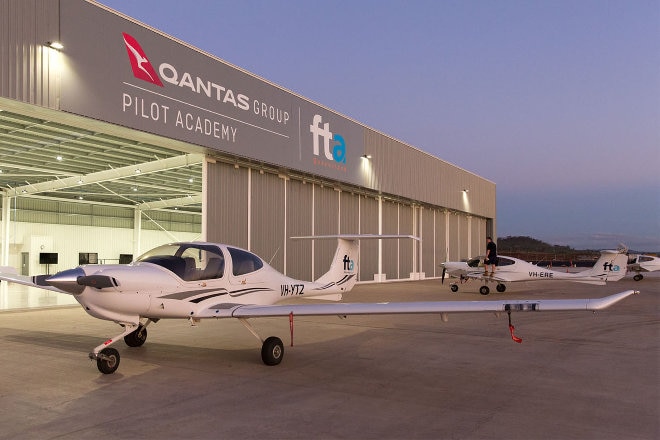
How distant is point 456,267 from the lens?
925 inches

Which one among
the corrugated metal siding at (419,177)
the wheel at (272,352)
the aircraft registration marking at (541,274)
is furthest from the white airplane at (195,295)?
the corrugated metal siding at (419,177)

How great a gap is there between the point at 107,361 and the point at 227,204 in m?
11.3

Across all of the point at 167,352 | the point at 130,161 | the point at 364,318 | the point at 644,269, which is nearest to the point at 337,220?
the point at 130,161

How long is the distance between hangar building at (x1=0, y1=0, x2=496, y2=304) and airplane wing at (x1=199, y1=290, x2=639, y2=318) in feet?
25.4

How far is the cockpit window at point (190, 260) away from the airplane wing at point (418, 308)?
1.80 ft

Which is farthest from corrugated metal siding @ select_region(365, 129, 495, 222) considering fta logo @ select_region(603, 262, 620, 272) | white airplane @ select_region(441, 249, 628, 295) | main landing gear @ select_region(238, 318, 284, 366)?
main landing gear @ select_region(238, 318, 284, 366)

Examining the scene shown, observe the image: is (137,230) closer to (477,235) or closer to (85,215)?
(85,215)

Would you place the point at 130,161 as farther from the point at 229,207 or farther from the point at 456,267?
the point at 456,267

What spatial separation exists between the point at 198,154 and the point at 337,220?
9.44 meters

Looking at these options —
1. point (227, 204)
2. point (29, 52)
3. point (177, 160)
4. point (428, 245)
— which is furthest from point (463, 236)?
point (29, 52)

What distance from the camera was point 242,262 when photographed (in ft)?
28.0

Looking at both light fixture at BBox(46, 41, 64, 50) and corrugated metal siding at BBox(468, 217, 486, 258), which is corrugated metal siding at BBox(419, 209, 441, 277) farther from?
light fixture at BBox(46, 41, 64, 50)

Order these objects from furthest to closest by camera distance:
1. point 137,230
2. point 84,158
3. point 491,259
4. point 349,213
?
point 137,230, point 349,213, point 491,259, point 84,158

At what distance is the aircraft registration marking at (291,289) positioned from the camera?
9273mm
